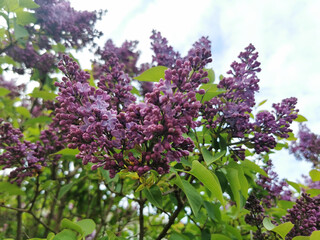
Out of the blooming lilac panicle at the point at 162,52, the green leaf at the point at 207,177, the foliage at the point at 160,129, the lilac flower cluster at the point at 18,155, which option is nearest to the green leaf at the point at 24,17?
the foliage at the point at 160,129

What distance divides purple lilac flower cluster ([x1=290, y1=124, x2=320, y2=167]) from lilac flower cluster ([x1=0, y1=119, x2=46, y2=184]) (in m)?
3.19

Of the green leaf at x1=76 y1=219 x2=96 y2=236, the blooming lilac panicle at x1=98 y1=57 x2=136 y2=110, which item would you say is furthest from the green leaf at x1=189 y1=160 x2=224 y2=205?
the green leaf at x1=76 y1=219 x2=96 y2=236

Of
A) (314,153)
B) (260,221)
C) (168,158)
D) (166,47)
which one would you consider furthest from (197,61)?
(314,153)

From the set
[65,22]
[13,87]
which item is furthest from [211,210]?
[13,87]

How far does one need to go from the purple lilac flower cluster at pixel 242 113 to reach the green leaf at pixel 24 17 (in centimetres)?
211

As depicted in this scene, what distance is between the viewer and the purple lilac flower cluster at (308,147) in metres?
3.48

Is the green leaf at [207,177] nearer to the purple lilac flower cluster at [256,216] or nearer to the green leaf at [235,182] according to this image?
the green leaf at [235,182]

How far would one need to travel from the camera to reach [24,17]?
2.69 meters

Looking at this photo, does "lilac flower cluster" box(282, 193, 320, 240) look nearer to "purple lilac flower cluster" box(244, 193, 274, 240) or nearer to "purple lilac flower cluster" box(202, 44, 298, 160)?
"purple lilac flower cluster" box(244, 193, 274, 240)

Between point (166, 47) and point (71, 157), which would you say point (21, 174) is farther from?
point (166, 47)

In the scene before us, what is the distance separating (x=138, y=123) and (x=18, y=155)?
50.1 inches

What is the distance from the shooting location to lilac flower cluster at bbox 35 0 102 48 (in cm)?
278

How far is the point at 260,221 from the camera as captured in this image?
6.05 feet

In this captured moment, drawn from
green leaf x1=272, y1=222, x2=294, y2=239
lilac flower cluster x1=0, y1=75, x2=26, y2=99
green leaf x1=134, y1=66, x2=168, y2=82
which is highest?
lilac flower cluster x1=0, y1=75, x2=26, y2=99
